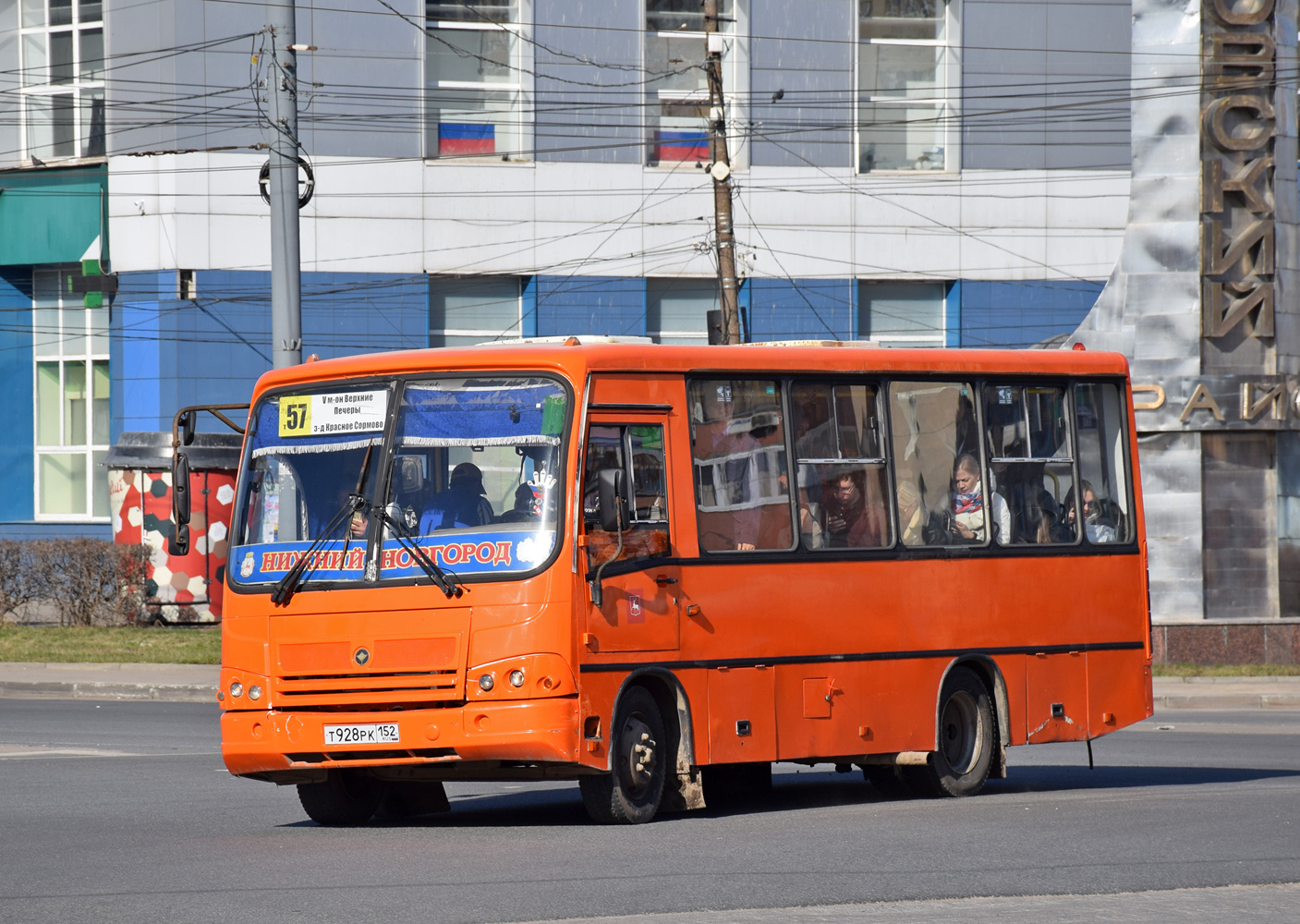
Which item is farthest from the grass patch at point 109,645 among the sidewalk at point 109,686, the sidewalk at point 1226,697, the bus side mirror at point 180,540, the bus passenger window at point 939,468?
the bus passenger window at point 939,468

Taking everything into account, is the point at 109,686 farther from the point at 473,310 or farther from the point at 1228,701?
the point at 473,310

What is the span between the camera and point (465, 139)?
35500mm

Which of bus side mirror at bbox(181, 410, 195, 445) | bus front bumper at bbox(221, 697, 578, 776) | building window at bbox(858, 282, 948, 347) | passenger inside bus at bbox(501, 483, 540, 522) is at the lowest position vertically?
bus front bumper at bbox(221, 697, 578, 776)

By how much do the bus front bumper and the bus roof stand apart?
1828mm

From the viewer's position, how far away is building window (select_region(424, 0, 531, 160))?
3531cm

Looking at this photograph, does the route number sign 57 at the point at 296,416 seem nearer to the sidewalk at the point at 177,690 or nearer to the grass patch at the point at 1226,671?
the sidewalk at the point at 177,690

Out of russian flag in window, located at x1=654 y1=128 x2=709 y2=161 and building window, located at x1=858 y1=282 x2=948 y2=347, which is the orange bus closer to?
russian flag in window, located at x1=654 y1=128 x2=709 y2=161

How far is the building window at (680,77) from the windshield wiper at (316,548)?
84.5 ft

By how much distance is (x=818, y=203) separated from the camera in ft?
118

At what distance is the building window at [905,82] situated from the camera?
120 feet

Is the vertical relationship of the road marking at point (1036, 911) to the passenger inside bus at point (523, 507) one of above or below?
below

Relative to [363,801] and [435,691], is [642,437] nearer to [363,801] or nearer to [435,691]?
[435,691]

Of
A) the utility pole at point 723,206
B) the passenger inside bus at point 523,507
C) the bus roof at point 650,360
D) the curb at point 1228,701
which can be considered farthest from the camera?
the utility pole at point 723,206

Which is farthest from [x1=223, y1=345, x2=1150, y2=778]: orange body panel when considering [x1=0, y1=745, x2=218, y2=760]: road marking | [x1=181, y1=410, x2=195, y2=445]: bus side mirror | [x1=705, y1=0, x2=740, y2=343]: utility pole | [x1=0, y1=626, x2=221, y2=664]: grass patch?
[x1=0, y1=626, x2=221, y2=664]: grass patch
